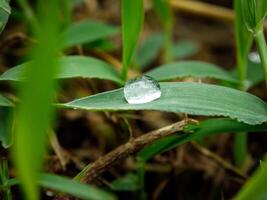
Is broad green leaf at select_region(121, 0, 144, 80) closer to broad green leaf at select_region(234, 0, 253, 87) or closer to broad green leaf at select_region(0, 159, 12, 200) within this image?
broad green leaf at select_region(234, 0, 253, 87)

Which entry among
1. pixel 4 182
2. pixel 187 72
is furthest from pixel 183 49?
pixel 4 182

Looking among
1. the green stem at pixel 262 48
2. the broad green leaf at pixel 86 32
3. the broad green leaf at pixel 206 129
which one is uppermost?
the green stem at pixel 262 48

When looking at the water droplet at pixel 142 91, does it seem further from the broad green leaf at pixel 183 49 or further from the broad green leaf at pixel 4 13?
the broad green leaf at pixel 183 49

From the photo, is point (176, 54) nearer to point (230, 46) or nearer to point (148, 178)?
point (230, 46)

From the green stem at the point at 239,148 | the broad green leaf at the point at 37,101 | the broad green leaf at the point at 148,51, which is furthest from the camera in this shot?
the broad green leaf at the point at 148,51

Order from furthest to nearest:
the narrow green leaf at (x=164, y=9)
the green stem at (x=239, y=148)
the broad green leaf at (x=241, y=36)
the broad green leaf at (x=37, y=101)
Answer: the narrow green leaf at (x=164, y=9)
the green stem at (x=239, y=148)
the broad green leaf at (x=241, y=36)
the broad green leaf at (x=37, y=101)

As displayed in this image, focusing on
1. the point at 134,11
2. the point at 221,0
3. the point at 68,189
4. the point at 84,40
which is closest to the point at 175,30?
the point at 221,0

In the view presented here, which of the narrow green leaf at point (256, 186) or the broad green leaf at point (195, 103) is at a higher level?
the broad green leaf at point (195, 103)

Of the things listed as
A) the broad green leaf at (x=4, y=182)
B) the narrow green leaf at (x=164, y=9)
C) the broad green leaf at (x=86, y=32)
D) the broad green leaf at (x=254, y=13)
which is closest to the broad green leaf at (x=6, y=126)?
the broad green leaf at (x=4, y=182)

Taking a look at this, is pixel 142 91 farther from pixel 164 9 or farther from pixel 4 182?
pixel 164 9
